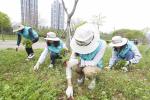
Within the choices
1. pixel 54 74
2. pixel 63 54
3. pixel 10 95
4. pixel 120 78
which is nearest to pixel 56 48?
pixel 63 54

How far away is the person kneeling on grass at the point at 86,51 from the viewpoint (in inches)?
178

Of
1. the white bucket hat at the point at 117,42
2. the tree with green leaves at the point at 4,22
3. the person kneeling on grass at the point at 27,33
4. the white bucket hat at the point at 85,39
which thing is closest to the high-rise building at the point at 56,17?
the tree with green leaves at the point at 4,22

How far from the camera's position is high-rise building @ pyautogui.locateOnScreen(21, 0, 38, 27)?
48719 millimetres

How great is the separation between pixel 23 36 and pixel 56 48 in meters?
1.66

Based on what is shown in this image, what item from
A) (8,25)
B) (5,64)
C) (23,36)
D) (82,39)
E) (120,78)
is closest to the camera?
(82,39)

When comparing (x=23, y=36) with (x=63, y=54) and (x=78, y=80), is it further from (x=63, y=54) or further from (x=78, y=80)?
(x=78, y=80)

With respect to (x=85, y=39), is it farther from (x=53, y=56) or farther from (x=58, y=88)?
(x=53, y=56)

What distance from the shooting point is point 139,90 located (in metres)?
5.19

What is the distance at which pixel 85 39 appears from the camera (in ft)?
14.8

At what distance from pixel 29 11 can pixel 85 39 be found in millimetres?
45293

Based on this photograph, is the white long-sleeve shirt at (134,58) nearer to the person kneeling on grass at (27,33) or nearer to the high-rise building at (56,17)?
the person kneeling on grass at (27,33)

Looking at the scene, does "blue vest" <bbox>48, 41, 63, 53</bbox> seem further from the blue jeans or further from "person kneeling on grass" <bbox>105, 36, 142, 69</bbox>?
the blue jeans

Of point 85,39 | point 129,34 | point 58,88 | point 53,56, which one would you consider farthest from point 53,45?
point 129,34

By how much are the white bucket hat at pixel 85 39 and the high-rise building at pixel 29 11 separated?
44330 millimetres
